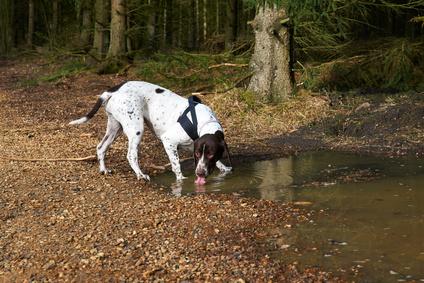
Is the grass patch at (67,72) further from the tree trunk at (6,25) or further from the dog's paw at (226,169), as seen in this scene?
the tree trunk at (6,25)

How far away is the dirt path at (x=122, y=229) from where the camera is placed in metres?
4.60

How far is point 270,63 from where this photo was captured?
12.7 m

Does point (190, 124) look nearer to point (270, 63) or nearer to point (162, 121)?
point (162, 121)

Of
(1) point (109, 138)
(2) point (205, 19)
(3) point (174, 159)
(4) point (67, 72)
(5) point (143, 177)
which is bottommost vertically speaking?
(5) point (143, 177)

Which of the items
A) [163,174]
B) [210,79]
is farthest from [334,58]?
[163,174]

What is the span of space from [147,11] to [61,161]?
13654mm

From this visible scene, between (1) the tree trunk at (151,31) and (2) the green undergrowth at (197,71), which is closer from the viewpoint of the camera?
(2) the green undergrowth at (197,71)

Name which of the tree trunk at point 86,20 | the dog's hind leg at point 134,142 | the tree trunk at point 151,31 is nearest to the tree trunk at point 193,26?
the tree trunk at point 151,31

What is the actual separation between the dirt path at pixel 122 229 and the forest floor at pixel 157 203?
11mm

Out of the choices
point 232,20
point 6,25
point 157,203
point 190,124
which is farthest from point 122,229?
point 6,25

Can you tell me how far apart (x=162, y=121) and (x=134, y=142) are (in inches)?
20.9

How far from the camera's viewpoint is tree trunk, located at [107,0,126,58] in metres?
19.6

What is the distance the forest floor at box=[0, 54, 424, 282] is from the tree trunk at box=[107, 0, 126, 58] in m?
6.63

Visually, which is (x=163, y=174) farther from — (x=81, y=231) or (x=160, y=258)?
(x=160, y=258)
